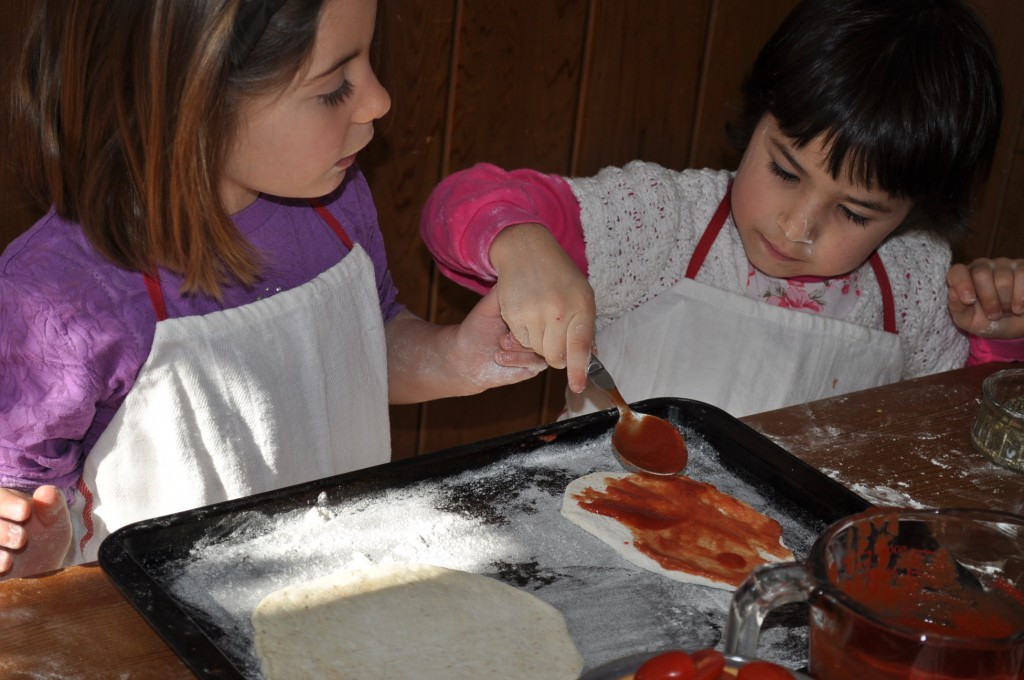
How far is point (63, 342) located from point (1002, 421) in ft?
3.45

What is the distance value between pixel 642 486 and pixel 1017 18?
1.87 m

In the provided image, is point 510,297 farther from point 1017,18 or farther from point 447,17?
point 1017,18

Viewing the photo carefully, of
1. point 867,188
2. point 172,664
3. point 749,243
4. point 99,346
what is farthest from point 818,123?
point 172,664

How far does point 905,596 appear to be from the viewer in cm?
82

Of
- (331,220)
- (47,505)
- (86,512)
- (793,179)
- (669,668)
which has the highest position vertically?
(793,179)

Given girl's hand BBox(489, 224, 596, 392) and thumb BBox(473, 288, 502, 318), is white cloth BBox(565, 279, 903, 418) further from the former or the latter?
girl's hand BBox(489, 224, 596, 392)

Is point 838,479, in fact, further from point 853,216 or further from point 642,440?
point 853,216

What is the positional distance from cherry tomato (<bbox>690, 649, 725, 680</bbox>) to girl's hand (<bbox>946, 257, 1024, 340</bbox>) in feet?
3.74

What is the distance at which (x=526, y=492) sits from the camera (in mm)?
1079

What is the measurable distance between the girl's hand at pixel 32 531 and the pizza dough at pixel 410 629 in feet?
0.94

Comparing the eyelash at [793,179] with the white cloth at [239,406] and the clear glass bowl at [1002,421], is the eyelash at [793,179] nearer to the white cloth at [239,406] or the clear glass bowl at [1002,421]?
the clear glass bowl at [1002,421]

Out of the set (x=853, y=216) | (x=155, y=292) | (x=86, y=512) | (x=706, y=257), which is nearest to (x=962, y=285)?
(x=853, y=216)

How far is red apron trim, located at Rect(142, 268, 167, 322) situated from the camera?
117 centimetres

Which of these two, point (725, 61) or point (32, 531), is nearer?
point (32, 531)
